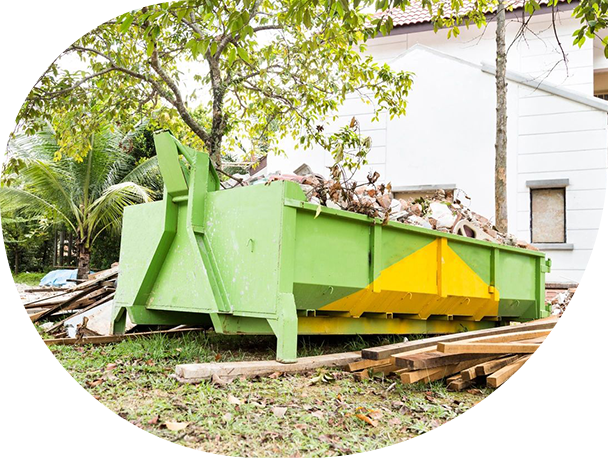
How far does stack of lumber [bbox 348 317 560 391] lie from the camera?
352 cm

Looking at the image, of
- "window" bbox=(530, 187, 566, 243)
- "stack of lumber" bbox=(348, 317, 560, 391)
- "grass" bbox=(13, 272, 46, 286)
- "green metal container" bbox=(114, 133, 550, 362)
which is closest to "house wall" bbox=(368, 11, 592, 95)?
"window" bbox=(530, 187, 566, 243)

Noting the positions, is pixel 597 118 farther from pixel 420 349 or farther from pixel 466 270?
pixel 420 349

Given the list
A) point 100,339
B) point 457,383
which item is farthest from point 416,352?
point 100,339

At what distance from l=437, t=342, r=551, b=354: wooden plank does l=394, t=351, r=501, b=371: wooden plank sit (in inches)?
3.1

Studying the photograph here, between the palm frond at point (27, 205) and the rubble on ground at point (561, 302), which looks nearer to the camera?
the palm frond at point (27, 205)

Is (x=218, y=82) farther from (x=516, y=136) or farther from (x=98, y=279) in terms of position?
(x=516, y=136)

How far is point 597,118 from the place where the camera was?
7320 millimetres

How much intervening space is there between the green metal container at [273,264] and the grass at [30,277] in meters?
0.84

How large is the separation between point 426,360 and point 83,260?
3.54 metres

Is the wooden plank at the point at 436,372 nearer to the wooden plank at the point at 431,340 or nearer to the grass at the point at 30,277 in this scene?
the wooden plank at the point at 431,340

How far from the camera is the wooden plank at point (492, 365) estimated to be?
3682 mm

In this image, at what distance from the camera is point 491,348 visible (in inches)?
151

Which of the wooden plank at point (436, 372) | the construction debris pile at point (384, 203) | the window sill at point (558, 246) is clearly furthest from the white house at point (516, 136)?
the wooden plank at point (436, 372)

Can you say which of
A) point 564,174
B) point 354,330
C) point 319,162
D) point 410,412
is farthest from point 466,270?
point 564,174
